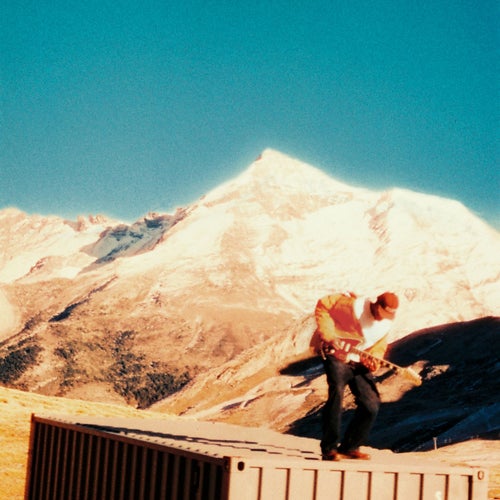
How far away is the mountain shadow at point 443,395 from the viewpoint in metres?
39.4

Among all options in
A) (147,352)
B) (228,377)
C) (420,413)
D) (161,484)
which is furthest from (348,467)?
(147,352)

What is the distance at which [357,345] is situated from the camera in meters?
8.23

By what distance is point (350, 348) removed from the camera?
26.8ft

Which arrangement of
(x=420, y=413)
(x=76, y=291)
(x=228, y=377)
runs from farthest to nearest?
(x=76, y=291), (x=228, y=377), (x=420, y=413)

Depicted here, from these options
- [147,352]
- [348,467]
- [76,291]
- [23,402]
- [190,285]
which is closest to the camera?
[348,467]

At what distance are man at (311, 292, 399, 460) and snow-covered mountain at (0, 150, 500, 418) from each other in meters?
103

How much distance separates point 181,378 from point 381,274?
197 ft

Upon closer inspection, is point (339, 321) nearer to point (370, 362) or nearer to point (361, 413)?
point (370, 362)

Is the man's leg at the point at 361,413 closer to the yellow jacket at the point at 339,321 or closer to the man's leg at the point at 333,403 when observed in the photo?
the man's leg at the point at 333,403

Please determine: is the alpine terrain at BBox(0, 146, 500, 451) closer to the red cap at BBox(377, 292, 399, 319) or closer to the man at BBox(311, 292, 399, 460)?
the man at BBox(311, 292, 399, 460)

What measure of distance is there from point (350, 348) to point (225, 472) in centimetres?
211

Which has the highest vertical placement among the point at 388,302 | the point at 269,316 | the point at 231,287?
the point at 231,287

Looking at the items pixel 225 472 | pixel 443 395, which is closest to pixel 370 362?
pixel 225 472

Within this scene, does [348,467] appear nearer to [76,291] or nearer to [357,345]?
[357,345]
